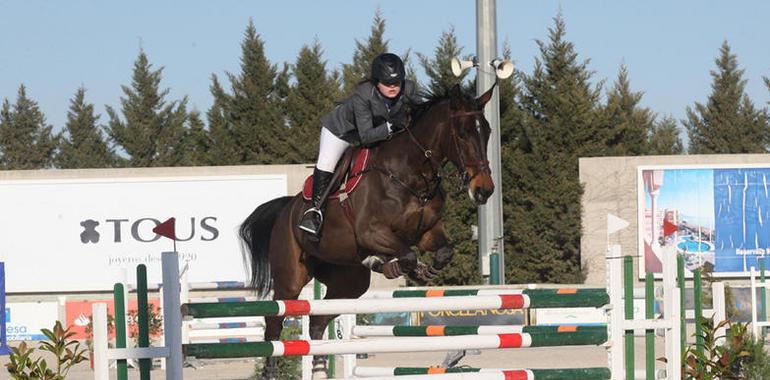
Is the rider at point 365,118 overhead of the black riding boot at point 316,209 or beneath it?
overhead

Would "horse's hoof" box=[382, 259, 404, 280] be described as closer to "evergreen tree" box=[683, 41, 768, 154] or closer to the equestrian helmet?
the equestrian helmet

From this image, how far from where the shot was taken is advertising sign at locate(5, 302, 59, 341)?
1662cm

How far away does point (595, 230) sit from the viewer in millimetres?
22031

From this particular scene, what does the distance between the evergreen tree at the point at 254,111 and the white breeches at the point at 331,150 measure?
20.2 meters

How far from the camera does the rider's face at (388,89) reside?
6.24m

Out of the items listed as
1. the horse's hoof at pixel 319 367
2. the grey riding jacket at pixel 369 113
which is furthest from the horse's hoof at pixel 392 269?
the horse's hoof at pixel 319 367

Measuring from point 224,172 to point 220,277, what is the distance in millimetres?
1740

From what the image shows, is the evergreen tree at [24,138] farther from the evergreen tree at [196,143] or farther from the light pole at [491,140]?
the light pole at [491,140]

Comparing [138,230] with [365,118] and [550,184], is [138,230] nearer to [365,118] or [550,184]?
[550,184]

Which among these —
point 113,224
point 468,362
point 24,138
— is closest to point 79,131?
point 24,138

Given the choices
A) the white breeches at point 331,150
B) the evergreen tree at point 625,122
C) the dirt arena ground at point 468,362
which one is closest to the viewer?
the white breeches at point 331,150

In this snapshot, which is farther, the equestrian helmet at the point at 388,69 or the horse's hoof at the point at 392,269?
the equestrian helmet at the point at 388,69

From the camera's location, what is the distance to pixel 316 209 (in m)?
6.40

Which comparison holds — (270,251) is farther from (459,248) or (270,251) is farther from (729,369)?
(459,248)
